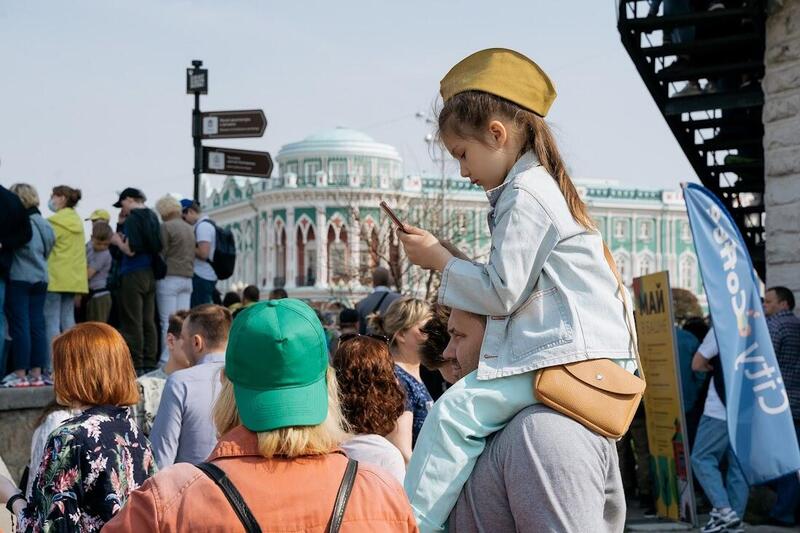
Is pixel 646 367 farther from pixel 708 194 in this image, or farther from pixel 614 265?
pixel 614 265

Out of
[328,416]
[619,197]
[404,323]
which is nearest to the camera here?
[328,416]

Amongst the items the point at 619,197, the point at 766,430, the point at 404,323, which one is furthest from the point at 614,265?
the point at 619,197

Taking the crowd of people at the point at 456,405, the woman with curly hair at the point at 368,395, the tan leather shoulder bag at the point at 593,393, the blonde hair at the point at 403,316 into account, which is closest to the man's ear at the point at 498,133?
the crowd of people at the point at 456,405

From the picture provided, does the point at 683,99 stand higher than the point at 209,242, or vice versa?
the point at 683,99

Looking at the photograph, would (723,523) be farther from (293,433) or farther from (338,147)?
(338,147)

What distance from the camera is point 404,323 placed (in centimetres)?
657

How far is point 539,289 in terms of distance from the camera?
109 inches

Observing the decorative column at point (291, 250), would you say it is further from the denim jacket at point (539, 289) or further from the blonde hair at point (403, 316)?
the denim jacket at point (539, 289)

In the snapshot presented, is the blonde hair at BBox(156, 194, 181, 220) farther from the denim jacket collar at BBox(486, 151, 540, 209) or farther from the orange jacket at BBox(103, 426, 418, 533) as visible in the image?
the orange jacket at BBox(103, 426, 418, 533)

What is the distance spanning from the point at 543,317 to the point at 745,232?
11597 millimetres

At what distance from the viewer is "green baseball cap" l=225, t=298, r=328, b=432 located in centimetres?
248

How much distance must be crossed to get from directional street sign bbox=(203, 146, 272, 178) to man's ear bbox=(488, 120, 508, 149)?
10.3 meters

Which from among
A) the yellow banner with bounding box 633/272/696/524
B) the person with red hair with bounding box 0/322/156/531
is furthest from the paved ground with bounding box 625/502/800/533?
the person with red hair with bounding box 0/322/156/531

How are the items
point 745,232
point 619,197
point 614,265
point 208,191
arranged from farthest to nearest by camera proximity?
point 208,191 < point 619,197 < point 745,232 < point 614,265
